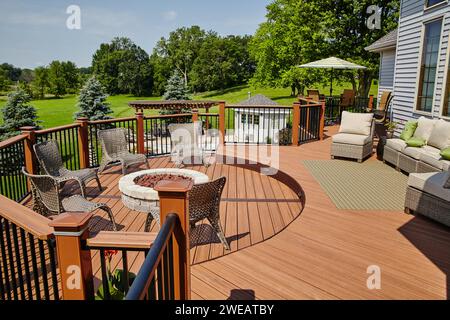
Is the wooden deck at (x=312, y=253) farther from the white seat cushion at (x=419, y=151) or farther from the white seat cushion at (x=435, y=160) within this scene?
the white seat cushion at (x=419, y=151)

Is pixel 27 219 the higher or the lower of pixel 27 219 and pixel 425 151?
the higher

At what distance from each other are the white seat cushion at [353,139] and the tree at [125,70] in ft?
178

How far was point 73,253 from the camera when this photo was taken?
152cm

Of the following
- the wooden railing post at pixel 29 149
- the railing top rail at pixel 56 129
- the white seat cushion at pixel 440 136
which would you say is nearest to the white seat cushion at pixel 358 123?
the white seat cushion at pixel 440 136

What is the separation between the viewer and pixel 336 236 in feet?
11.9

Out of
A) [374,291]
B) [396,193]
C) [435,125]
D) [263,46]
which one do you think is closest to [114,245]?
[374,291]

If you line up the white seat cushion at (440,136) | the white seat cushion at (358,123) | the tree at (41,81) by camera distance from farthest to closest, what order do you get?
1. the tree at (41,81)
2. the white seat cushion at (358,123)
3. the white seat cushion at (440,136)

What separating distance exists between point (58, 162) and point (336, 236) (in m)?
4.27

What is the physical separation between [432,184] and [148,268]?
377cm

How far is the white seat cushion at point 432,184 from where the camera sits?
12.3ft

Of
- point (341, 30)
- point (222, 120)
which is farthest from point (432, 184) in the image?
point (341, 30)

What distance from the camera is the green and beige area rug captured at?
464cm

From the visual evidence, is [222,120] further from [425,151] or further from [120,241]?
[120,241]

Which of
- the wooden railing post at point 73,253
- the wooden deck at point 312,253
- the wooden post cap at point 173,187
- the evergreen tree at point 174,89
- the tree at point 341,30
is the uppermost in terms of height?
the tree at point 341,30
